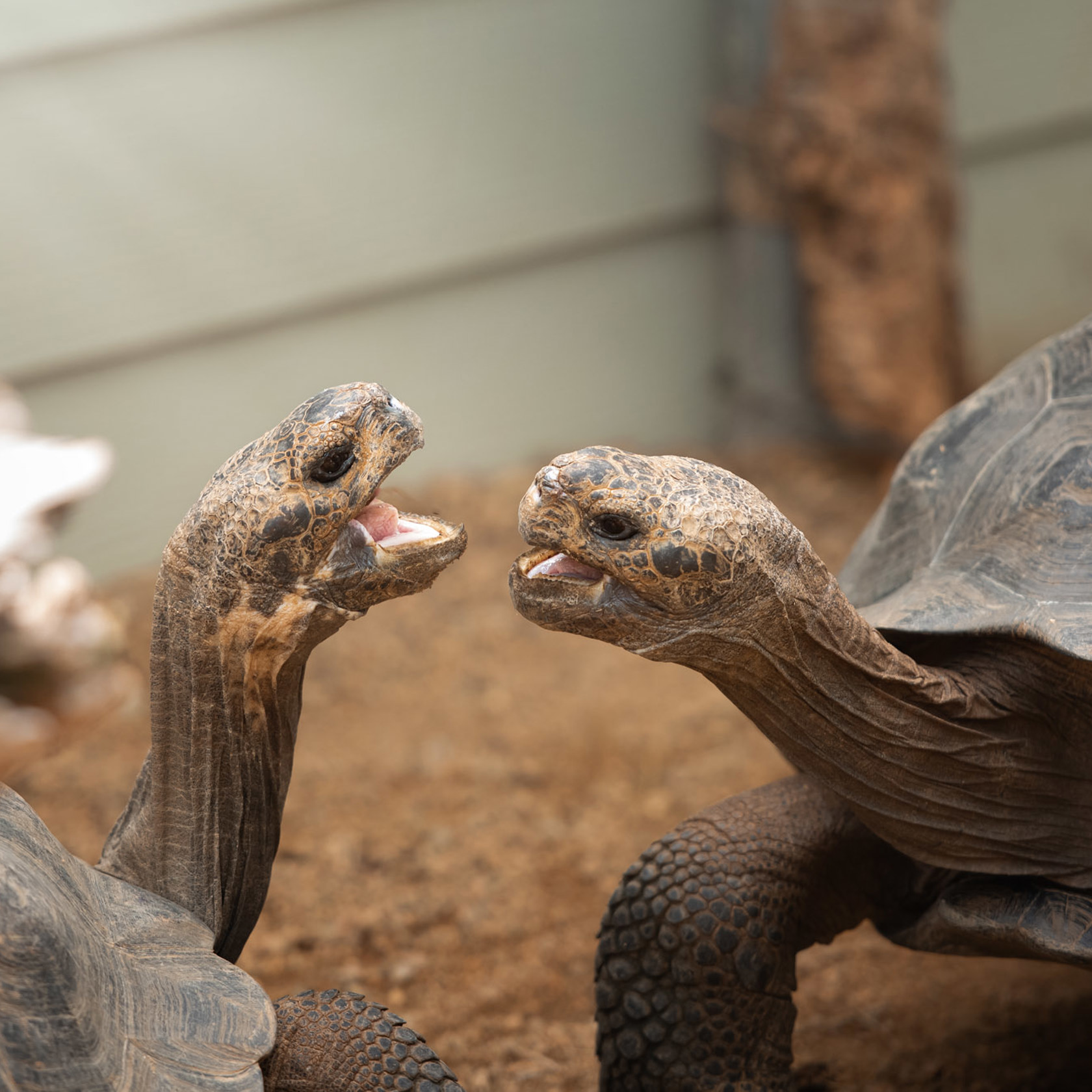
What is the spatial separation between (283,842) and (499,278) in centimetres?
254

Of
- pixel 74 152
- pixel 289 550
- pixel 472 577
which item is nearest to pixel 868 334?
pixel 472 577

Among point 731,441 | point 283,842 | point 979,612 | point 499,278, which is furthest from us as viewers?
point 731,441

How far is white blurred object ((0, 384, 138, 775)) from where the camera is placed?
600mm

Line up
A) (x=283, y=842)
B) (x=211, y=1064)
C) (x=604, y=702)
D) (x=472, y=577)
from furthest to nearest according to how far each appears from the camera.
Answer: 1. (x=472, y=577)
2. (x=604, y=702)
3. (x=283, y=842)
4. (x=211, y=1064)

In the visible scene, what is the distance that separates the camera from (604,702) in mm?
3662

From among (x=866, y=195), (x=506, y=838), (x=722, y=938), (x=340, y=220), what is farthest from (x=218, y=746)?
(x=866, y=195)

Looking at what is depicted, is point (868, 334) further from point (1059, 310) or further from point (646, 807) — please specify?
point (646, 807)

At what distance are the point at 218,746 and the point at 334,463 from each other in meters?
0.39

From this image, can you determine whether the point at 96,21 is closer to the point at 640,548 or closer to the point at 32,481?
the point at 640,548

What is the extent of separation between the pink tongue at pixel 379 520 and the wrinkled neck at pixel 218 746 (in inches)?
4.3

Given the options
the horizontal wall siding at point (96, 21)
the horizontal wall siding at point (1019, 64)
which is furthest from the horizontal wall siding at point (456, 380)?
the horizontal wall siding at point (1019, 64)

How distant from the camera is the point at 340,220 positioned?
4312 millimetres

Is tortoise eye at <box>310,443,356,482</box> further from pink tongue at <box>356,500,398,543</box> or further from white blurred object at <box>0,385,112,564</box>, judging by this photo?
white blurred object at <box>0,385,112,564</box>

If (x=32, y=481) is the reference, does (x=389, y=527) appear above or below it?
below
